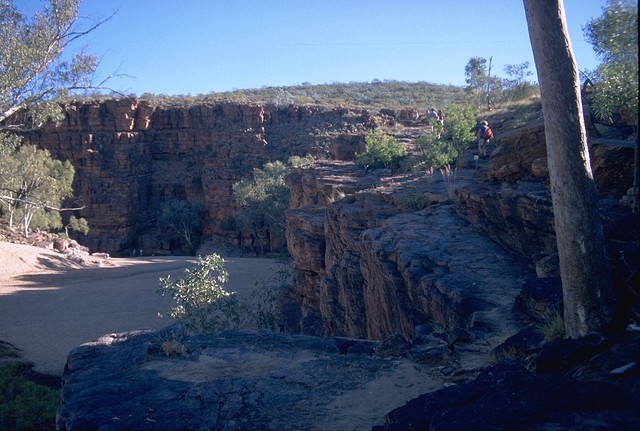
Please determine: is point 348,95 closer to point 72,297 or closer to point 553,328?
point 72,297

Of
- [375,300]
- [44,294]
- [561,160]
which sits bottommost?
[44,294]

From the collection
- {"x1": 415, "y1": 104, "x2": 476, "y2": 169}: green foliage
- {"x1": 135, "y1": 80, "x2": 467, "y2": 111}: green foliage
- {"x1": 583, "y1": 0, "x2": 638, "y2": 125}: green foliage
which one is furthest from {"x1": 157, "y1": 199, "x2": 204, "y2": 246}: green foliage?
{"x1": 583, "y1": 0, "x2": 638, "y2": 125}: green foliage

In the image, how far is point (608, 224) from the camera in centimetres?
759

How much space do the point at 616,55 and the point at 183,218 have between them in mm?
40955

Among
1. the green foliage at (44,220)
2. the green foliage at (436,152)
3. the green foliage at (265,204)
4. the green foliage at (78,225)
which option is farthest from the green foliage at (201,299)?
the green foliage at (78,225)

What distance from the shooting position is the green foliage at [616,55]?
255 inches

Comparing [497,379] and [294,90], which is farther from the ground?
[294,90]

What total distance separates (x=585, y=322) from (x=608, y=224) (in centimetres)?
261

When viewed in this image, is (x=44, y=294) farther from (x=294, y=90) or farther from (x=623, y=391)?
(x=294, y=90)

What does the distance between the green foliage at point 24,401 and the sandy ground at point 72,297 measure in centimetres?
132

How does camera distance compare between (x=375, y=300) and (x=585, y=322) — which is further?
(x=375, y=300)

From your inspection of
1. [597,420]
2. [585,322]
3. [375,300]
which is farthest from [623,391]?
[375,300]

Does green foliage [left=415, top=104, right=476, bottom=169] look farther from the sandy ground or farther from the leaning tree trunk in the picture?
the leaning tree trunk

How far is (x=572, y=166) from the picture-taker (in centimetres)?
549
